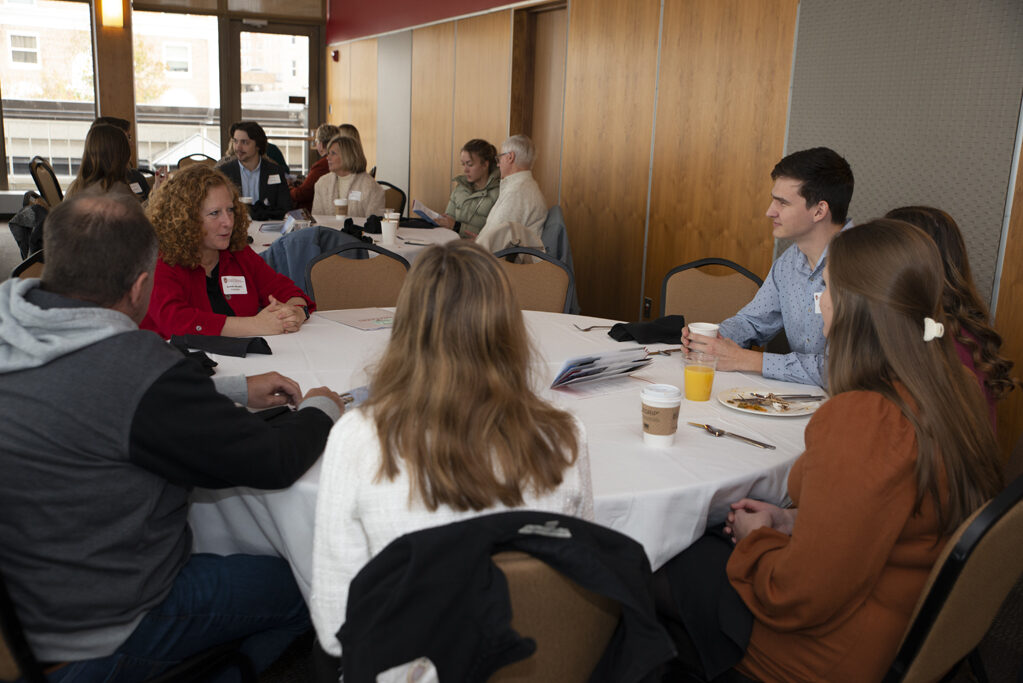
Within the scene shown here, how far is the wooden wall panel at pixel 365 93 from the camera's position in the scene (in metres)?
10.3

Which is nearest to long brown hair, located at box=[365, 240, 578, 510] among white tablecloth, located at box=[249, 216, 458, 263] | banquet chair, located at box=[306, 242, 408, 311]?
banquet chair, located at box=[306, 242, 408, 311]

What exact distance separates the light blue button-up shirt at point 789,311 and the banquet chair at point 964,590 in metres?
1.31

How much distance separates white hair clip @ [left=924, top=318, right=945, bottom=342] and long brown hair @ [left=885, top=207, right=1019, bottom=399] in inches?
16.0

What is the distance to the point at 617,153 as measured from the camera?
603 cm

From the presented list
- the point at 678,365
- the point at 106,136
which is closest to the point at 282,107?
the point at 106,136

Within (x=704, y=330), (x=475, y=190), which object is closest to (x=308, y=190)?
(x=475, y=190)

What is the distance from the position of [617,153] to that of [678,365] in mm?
3762

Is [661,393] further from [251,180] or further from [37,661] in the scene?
[251,180]

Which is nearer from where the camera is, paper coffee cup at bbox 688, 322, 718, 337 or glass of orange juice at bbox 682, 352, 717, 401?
glass of orange juice at bbox 682, 352, 717, 401

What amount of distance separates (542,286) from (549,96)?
3.91m

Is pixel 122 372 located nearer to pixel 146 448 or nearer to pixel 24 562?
pixel 146 448

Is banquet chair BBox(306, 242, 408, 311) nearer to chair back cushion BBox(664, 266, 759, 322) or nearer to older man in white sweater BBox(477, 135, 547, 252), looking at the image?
chair back cushion BBox(664, 266, 759, 322)

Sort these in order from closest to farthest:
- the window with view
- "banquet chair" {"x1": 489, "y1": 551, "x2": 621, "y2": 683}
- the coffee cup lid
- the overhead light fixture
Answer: "banquet chair" {"x1": 489, "y1": 551, "x2": 621, "y2": 683} → the coffee cup lid → the overhead light fixture → the window with view

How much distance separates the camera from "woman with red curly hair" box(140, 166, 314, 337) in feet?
8.70
